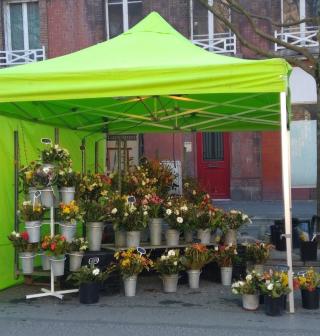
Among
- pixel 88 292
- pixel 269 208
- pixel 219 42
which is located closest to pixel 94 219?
pixel 88 292

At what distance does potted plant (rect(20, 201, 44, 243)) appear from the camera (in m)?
6.13

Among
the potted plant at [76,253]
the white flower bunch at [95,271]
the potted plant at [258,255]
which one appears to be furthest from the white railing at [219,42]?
the white flower bunch at [95,271]

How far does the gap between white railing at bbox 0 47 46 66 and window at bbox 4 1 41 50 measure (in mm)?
207

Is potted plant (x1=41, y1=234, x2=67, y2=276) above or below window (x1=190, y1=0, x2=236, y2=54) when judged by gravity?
below

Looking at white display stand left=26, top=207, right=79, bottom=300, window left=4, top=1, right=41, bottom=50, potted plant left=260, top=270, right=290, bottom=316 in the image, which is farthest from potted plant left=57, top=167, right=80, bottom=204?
window left=4, top=1, right=41, bottom=50

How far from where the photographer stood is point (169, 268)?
6.30 meters

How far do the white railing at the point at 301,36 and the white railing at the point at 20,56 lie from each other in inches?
295

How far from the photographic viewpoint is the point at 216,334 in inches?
197

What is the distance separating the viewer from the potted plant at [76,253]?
245 inches

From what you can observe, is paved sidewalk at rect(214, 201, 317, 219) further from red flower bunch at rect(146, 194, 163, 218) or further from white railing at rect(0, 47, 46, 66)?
white railing at rect(0, 47, 46, 66)

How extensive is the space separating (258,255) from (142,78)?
2812 mm

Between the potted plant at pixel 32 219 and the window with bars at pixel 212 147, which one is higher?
the window with bars at pixel 212 147

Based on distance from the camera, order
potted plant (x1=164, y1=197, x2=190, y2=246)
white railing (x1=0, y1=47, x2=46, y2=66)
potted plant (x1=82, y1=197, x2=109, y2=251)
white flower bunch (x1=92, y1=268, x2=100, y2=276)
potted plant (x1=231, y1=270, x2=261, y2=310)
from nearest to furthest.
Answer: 1. potted plant (x1=231, y1=270, x2=261, y2=310)
2. white flower bunch (x1=92, y1=268, x2=100, y2=276)
3. potted plant (x1=82, y1=197, x2=109, y2=251)
4. potted plant (x1=164, y1=197, x2=190, y2=246)
5. white railing (x1=0, y1=47, x2=46, y2=66)

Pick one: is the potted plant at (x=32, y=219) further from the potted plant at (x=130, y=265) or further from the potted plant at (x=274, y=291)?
the potted plant at (x=274, y=291)
